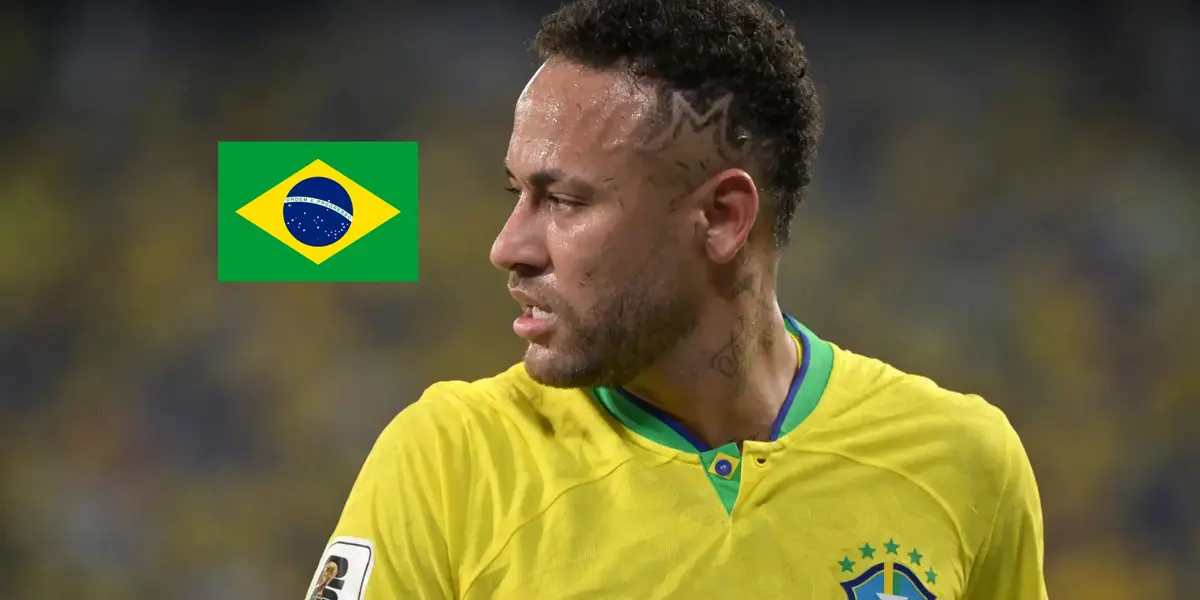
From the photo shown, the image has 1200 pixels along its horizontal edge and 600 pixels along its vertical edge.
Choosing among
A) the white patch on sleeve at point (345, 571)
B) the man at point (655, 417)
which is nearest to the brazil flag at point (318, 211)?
the man at point (655, 417)

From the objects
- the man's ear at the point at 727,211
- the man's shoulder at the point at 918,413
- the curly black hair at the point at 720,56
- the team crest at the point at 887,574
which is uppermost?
the curly black hair at the point at 720,56

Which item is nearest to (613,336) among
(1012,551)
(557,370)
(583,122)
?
(557,370)

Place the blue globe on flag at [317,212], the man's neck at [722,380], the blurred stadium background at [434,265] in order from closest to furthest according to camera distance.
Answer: the man's neck at [722,380] → the blue globe on flag at [317,212] → the blurred stadium background at [434,265]

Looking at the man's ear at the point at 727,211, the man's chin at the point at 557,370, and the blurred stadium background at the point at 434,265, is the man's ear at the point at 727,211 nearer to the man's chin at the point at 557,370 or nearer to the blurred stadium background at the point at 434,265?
the man's chin at the point at 557,370

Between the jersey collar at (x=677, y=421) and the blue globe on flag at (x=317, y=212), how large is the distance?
0.54 m

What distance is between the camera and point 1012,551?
3.37 feet

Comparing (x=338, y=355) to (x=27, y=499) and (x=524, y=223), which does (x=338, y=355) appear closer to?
(x=27, y=499)

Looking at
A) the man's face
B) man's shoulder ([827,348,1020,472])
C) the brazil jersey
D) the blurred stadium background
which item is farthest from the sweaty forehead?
the blurred stadium background

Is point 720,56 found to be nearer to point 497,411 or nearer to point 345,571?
point 497,411

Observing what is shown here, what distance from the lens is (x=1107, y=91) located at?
1657mm

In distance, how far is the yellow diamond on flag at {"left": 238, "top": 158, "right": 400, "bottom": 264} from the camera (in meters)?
1.39

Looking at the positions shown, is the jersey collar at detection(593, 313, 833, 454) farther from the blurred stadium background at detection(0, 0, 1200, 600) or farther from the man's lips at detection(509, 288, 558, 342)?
the blurred stadium background at detection(0, 0, 1200, 600)

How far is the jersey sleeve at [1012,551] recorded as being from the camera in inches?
40.1

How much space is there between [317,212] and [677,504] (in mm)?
681
